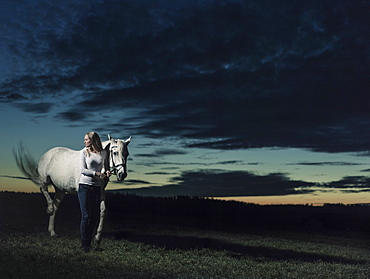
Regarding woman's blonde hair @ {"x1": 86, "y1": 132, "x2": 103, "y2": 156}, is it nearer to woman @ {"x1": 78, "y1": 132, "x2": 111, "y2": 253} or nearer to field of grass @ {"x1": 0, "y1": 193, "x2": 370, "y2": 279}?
woman @ {"x1": 78, "y1": 132, "x2": 111, "y2": 253}

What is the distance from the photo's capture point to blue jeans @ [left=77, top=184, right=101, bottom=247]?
10945 mm

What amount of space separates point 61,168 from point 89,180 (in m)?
2.75

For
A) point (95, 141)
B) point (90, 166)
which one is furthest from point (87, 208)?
point (95, 141)

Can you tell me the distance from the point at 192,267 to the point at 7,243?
210 inches

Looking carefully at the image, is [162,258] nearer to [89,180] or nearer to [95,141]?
[89,180]

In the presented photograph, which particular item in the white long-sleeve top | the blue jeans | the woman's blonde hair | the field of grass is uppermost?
the woman's blonde hair

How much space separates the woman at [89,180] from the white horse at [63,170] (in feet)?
1.21

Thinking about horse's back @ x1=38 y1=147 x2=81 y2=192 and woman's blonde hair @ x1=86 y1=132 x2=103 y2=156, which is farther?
horse's back @ x1=38 y1=147 x2=81 y2=192

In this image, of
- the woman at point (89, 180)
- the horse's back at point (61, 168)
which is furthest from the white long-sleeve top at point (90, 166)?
the horse's back at point (61, 168)

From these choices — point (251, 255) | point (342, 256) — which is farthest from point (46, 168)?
point (342, 256)

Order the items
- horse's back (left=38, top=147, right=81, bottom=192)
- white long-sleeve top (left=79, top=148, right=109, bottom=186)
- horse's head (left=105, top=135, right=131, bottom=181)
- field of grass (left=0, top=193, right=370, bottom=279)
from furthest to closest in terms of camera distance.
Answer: horse's back (left=38, top=147, right=81, bottom=192) → horse's head (left=105, top=135, right=131, bottom=181) → white long-sleeve top (left=79, top=148, right=109, bottom=186) → field of grass (left=0, top=193, right=370, bottom=279)

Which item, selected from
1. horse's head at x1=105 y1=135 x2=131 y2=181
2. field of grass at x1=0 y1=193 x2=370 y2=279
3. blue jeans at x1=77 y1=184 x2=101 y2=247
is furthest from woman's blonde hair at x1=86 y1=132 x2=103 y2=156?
field of grass at x1=0 y1=193 x2=370 y2=279

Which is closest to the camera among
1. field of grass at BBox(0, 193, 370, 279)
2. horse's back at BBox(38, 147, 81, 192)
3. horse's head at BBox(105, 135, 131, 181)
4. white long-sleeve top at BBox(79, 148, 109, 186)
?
field of grass at BBox(0, 193, 370, 279)

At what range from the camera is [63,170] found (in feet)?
43.2
